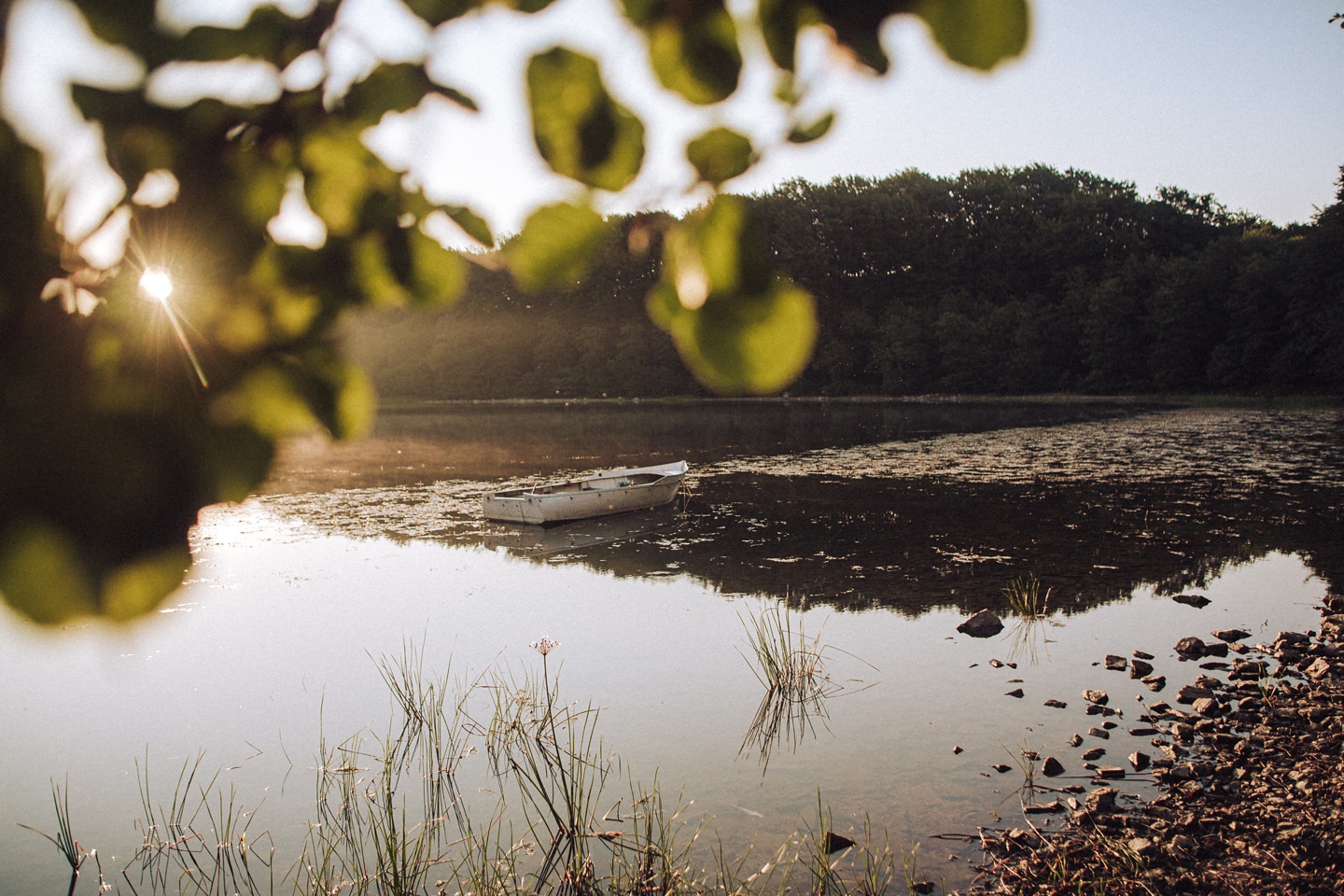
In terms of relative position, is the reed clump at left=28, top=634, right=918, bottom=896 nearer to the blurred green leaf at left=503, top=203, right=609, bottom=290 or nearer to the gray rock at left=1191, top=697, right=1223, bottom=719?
the gray rock at left=1191, top=697, right=1223, bottom=719

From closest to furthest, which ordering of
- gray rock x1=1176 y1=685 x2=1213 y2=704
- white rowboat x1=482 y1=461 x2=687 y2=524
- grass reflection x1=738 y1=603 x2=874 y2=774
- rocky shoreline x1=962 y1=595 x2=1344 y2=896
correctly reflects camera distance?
rocky shoreline x1=962 y1=595 x2=1344 y2=896, grass reflection x1=738 y1=603 x2=874 y2=774, gray rock x1=1176 y1=685 x2=1213 y2=704, white rowboat x1=482 y1=461 x2=687 y2=524

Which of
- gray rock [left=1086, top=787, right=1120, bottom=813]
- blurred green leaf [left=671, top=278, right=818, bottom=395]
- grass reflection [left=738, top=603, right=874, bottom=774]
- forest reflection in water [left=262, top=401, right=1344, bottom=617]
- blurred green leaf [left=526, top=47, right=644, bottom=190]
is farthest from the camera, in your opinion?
forest reflection in water [left=262, top=401, right=1344, bottom=617]

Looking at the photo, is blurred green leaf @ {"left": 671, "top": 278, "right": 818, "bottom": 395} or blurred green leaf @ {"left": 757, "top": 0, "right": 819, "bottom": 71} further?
blurred green leaf @ {"left": 757, "top": 0, "right": 819, "bottom": 71}

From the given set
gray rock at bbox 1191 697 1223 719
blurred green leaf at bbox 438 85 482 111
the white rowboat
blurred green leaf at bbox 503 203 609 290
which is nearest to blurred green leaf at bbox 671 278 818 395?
blurred green leaf at bbox 503 203 609 290

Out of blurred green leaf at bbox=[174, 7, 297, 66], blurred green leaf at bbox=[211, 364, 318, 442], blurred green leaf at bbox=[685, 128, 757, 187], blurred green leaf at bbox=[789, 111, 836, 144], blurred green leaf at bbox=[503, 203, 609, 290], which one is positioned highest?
blurred green leaf at bbox=[174, 7, 297, 66]

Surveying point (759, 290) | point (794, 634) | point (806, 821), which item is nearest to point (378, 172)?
point (759, 290)

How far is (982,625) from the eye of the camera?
9047 mm

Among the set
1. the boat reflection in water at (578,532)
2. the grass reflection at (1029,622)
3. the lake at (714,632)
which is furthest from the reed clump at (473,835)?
the boat reflection in water at (578,532)

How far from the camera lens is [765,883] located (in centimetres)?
451

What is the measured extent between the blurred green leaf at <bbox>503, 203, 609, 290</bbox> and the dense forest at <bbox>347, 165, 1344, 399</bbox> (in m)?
53.2

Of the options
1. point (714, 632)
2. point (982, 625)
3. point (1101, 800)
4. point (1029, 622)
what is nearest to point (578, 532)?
point (714, 632)

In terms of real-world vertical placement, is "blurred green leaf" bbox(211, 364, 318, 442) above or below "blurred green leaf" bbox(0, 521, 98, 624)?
above

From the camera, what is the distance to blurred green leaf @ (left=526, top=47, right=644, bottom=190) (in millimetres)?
715

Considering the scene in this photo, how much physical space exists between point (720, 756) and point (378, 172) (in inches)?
238
